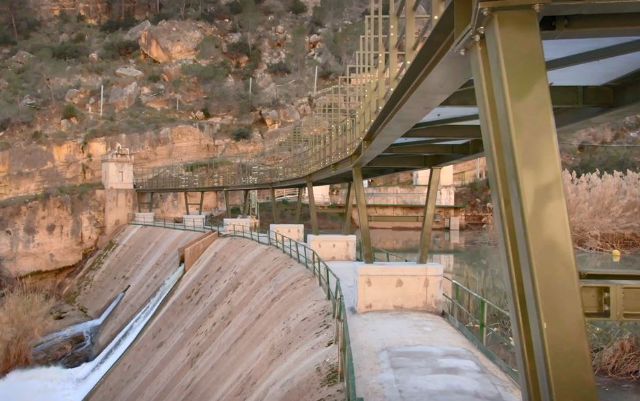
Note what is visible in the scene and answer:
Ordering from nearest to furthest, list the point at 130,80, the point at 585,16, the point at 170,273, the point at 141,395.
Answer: the point at 585,16 < the point at 141,395 < the point at 170,273 < the point at 130,80

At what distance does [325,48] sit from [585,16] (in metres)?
93.8

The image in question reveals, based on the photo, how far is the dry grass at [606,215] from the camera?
36594mm

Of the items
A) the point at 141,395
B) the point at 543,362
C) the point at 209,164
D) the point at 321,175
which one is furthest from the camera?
the point at 209,164

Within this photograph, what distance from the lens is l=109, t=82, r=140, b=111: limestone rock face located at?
247 ft

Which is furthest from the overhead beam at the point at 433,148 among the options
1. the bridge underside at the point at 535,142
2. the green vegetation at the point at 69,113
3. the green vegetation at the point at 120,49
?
the green vegetation at the point at 120,49

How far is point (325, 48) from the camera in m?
94.6

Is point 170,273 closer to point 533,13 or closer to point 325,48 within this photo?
point 533,13

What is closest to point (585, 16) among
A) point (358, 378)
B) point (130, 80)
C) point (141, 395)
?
point (358, 378)

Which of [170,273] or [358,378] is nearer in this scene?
[358,378]

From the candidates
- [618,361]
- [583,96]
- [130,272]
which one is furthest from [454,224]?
[583,96]

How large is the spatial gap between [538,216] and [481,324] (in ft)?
24.9

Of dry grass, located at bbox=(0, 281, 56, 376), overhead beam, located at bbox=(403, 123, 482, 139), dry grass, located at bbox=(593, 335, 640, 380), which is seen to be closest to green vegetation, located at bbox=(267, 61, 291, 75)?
dry grass, located at bbox=(0, 281, 56, 376)

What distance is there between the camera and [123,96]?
75.7 m

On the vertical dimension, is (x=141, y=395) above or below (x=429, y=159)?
below
